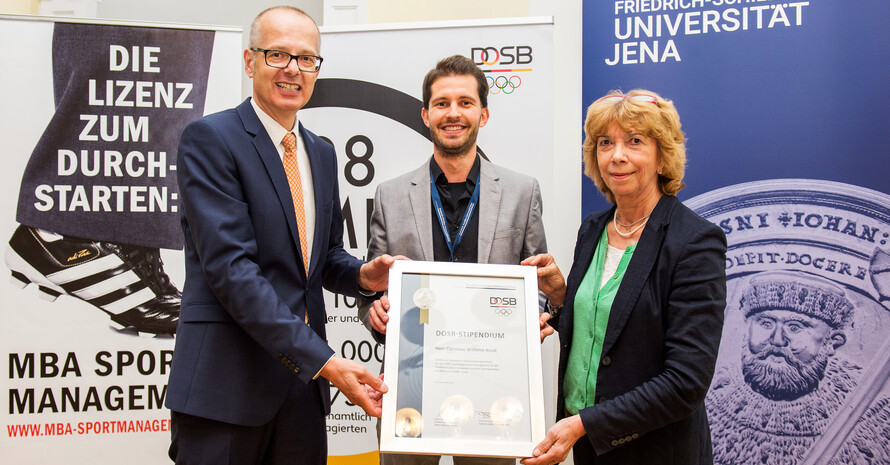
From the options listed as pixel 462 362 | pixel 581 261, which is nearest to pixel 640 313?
pixel 581 261

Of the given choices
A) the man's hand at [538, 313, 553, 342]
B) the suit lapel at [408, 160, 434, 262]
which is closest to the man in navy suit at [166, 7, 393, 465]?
the suit lapel at [408, 160, 434, 262]

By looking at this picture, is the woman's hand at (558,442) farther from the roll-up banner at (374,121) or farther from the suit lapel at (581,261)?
the roll-up banner at (374,121)

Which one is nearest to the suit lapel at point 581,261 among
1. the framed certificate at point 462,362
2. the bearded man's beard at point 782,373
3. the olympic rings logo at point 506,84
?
the framed certificate at point 462,362

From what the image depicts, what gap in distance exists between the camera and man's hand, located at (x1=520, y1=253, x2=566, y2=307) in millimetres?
2207

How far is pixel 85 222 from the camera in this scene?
11.4 feet

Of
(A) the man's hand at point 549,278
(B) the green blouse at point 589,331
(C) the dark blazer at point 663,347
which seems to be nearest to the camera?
(C) the dark blazer at point 663,347

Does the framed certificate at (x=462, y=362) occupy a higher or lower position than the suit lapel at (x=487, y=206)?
lower

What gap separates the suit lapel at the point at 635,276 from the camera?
1888 mm

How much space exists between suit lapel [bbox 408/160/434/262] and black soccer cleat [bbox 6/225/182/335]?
176cm

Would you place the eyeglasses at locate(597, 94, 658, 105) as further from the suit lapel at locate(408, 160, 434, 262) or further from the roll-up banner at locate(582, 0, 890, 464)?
the roll-up banner at locate(582, 0, 890, 464)

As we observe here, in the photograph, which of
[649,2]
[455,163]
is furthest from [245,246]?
[649,2]

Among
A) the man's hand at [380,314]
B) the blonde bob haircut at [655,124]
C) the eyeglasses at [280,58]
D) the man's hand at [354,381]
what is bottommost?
the man's hand at [354,381]

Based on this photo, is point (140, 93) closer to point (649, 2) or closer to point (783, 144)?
point (649, 2)

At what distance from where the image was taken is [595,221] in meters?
2.25
